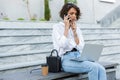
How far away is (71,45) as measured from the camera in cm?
349

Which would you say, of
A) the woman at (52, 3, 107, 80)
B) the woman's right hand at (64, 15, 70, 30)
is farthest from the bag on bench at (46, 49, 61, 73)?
the woman's right hand at (64, 15, 70, 30)

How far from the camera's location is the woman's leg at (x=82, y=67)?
10.5 ft

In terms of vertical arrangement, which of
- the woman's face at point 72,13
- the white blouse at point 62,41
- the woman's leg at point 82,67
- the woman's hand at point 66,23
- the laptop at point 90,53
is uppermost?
the woman's face at point 72,13

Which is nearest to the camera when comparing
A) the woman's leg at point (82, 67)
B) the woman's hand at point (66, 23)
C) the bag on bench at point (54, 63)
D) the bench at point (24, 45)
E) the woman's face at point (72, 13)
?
the woman's leg at point (82, 67)

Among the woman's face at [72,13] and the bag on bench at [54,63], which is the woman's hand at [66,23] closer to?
the woman's face at [72,13]

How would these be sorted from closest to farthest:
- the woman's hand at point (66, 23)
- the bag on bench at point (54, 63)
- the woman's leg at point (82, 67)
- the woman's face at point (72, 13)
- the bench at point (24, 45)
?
the woman's leg at point (82, 67) → the bag on bench at point (54, 63) → the woman's hand at point (66, 23) → the woman's face at point (72, 13) → the bench at point (24, 45)

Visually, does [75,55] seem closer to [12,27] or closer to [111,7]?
[12,27]

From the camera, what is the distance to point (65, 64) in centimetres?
336

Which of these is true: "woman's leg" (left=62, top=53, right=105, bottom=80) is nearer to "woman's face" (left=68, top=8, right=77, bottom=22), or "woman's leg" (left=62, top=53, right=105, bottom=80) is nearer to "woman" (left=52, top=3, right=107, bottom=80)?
"woman" (left=52, top=3, right=107, bottom=80)

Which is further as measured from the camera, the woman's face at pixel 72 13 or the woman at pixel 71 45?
the woman's face at pixel 72 13

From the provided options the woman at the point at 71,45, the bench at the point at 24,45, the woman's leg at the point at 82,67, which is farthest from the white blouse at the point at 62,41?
the bench at the point at 24,45

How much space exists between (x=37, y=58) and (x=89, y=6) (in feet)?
9.80

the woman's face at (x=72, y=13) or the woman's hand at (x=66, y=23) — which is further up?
the woman's face at (x=72, y=13)

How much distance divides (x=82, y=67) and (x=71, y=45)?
0.36 m
